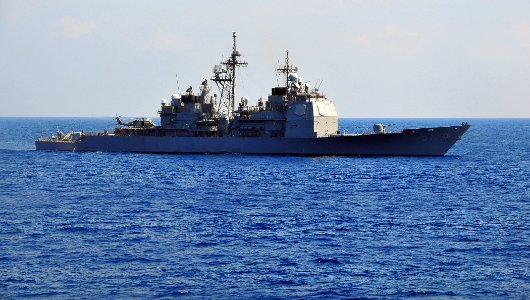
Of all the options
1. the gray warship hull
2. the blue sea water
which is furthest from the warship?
the blue sea water

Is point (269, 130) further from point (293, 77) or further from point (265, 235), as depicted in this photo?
point (265, 235)

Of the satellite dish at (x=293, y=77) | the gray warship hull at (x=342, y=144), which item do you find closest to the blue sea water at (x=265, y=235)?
the gray warship hull at (x=342, y=144)

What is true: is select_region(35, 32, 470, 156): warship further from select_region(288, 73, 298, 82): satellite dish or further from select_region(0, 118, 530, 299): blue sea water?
select_region(0, 118, 530, 299): blue sea water

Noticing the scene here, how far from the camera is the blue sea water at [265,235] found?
23.5 meters

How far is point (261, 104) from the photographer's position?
72.6m

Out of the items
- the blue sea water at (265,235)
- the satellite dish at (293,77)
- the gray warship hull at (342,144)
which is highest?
the satellite dish at (293,77)

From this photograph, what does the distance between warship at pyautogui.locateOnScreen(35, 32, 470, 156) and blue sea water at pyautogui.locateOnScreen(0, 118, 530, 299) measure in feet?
34.1

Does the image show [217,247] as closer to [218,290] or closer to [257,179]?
[218,290]

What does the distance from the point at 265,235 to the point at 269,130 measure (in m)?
39.3

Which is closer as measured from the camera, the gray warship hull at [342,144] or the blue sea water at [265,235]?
the blue sea water at [265,235]

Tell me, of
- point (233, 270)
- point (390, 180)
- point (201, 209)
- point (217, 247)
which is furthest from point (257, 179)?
point (233, 270)

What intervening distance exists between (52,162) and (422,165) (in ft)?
119

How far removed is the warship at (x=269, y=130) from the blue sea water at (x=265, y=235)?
10.4m

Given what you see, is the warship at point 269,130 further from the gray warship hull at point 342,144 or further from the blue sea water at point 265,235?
the blue sea water at point 265,235
